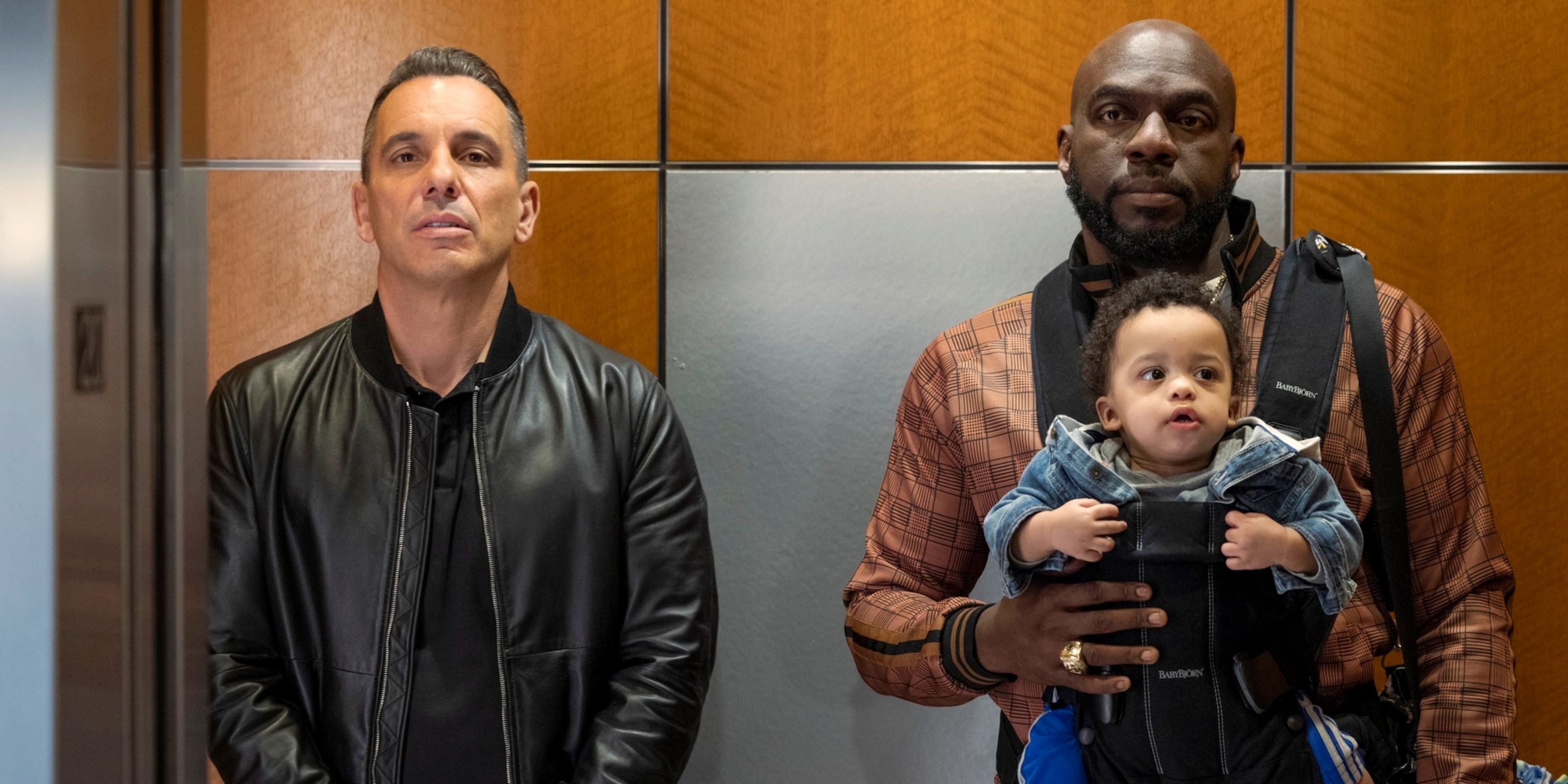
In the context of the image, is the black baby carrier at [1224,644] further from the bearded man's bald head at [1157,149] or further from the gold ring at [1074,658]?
the bearded man's bald head at [1157,149]

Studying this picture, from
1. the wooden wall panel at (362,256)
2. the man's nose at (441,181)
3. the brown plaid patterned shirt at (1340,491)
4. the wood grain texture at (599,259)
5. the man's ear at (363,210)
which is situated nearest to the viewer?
the brown plaid patterned shirt at (1340,491)

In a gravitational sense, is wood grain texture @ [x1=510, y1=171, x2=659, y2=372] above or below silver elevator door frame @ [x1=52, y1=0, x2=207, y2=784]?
above

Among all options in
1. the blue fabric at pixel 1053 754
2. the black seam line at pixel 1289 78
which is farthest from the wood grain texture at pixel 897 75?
the blue fabric at pixel 1053 754

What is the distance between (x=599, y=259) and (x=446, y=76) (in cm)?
60

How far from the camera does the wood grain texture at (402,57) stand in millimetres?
2633

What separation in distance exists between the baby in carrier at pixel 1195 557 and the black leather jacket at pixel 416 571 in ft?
2.03

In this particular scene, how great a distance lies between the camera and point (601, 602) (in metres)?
2.12

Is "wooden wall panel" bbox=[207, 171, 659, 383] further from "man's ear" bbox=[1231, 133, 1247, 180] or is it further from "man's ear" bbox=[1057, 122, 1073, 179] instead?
"man's ear" bbox=[1231, 133, 1247, 180]

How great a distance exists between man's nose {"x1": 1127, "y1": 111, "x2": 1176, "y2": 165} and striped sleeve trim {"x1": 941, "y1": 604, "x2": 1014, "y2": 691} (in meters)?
0.79

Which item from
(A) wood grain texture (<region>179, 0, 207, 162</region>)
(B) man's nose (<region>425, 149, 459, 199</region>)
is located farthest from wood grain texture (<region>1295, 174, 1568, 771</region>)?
(A) wood grain texture (<region>179, 0, 207, 162</region>)

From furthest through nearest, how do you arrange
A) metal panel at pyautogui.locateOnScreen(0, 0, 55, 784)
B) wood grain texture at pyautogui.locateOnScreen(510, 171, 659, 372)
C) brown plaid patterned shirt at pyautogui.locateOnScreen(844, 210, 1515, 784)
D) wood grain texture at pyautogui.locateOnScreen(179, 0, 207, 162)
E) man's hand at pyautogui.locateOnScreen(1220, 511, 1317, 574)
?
wood grain texture at pyautogui.locateOnScreen(510, 171, 659, 372)
brown plaid patterned shirt at pyautogui.locateOnScreen(844, 210, 1515, 784)
man's hand at pyautogui.locateOnScreen(1220, 511, 1317, 574)
wood grain texture at pyautogui.locateOnScreen(179, 0, 207, 162)
metal panel at pyautogui.locateOnScreen(0, 0, 55, 784)

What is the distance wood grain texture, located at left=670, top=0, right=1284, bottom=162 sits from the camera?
2730 mm

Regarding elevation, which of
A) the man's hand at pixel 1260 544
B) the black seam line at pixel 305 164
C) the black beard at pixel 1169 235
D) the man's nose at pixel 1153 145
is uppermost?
the black seam line at pixel 305 164

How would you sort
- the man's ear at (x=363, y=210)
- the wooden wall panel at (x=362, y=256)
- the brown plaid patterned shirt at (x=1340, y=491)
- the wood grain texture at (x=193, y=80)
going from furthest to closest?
1. the wooden wall panel at (x=362, y=256)
2. the man's ear at (x=363, y=210)
3. the brown plaid patterned shirt at (x=1340, y=491)
4. the wood grain texture at (x=193, y=80)
